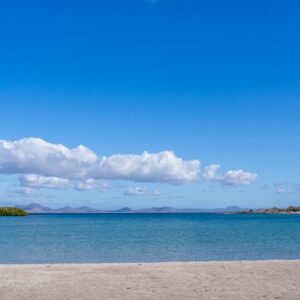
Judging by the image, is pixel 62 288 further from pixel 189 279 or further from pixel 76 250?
pixel 76 250

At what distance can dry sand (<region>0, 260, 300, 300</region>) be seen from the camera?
50.4 feet

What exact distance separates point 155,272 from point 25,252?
1977 cm

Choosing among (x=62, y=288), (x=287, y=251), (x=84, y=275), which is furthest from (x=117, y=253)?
(x=62, y=288)

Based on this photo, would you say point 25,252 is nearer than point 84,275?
No

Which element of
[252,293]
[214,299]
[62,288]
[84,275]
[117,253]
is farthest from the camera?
[117,253]

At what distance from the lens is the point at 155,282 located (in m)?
18.0

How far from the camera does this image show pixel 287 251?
38625mm

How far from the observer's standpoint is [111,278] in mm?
19062

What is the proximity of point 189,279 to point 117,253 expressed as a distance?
60.3 feet

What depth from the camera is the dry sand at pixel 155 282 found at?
605 inches

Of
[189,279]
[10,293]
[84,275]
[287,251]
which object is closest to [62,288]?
[10,293]

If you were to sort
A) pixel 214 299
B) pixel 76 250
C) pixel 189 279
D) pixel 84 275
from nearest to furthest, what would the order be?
pixel 214 299, pixel 189 279, pixel 84 275, pixel 76 250

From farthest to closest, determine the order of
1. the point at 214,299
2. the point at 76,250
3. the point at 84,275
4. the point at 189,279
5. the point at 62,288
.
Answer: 1. the point at 76,250
2. the point at 84,275
3. the point at 189,279
4. the point at 62,288
5. the point at 214,299

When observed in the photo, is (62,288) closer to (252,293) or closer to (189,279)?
(189,279)
